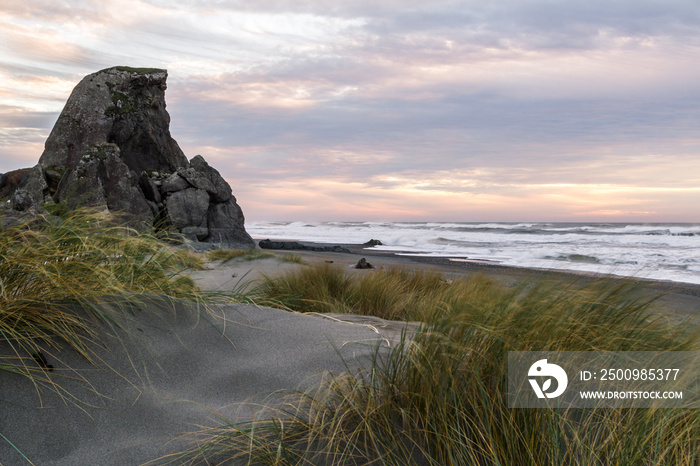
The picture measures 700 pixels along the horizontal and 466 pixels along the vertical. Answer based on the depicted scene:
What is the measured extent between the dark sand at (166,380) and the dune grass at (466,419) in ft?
0.87

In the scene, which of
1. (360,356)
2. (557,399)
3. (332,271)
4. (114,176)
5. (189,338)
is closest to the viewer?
(557,399)

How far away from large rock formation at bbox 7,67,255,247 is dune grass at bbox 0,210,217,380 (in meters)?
9.57

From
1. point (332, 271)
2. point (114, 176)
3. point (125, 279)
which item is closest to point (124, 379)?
point (125, 279)

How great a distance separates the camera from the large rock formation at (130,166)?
12.7 m

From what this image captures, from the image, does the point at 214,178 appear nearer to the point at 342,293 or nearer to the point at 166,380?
the point at 342,293

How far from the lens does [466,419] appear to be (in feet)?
5.82

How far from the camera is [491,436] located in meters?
1.62

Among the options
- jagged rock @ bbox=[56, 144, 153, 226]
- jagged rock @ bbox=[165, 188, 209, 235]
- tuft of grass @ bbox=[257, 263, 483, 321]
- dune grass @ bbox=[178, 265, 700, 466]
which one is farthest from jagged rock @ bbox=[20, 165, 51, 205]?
dune grass @ bbox=[178, 265, 700, 466]

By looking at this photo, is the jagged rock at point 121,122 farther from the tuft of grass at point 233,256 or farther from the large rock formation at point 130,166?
the tuft of grass at point 233,256

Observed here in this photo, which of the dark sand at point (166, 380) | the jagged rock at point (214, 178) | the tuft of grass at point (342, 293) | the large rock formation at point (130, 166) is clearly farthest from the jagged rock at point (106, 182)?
the dark sand at point (166, 380)

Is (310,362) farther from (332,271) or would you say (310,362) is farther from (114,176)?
(114,176)

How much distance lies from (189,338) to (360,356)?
100 cm

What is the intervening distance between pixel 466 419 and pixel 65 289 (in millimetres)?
1998

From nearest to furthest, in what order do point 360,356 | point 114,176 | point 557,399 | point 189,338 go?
point 557,399 → point 360,356 → point 189,338 → point 114,176
